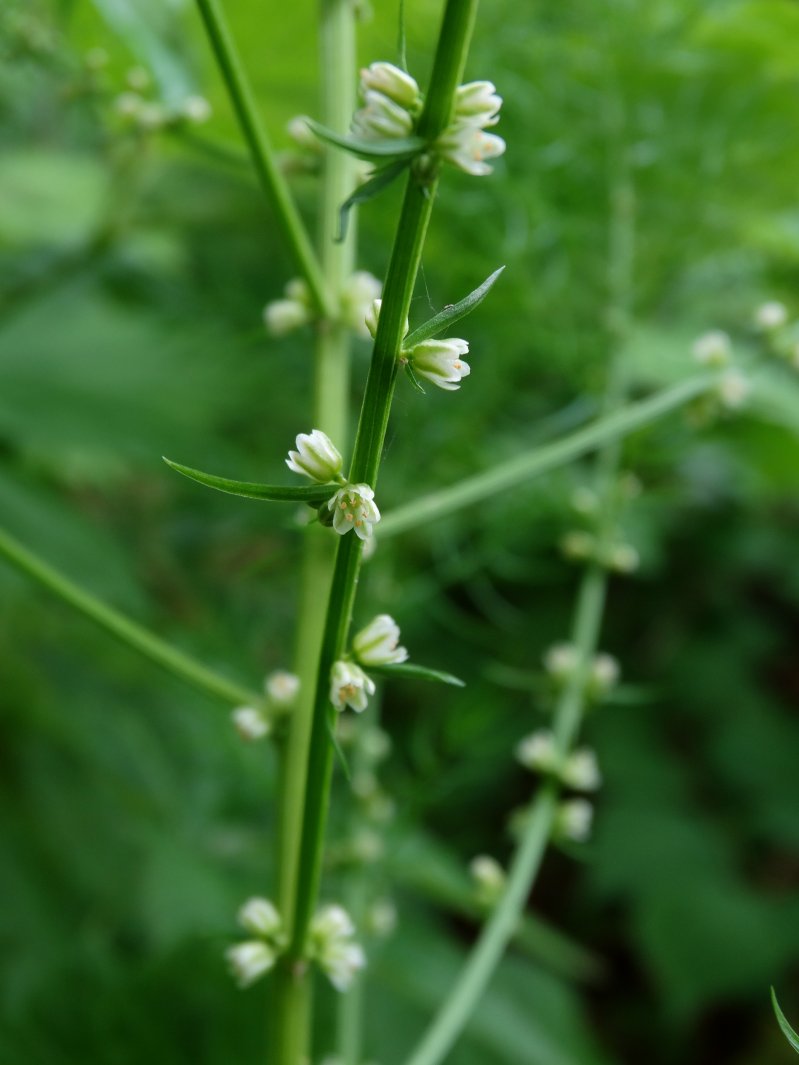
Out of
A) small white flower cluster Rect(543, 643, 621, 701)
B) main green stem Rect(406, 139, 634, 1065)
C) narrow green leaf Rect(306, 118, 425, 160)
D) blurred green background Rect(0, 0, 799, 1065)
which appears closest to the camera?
narrow green leaf Rect(306, 118, 425, 160)

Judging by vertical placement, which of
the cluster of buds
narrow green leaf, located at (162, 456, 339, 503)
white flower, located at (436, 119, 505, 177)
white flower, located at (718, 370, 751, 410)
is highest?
white flower, located at (718, 370, 751, 410)

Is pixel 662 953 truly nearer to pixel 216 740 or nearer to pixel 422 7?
pixel 216 740

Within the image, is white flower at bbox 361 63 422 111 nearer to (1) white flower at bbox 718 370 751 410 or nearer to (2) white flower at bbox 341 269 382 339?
(2) white flower at bbox 341 269 382 339

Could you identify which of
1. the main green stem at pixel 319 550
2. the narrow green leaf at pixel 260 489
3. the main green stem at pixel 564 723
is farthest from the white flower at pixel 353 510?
the main green stem at pixel 564 723

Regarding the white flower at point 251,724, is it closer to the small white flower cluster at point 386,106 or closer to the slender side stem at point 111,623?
the slender side stem at point 111,623

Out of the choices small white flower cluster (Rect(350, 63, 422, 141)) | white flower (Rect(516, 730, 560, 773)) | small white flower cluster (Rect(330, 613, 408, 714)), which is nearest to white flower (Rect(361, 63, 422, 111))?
small white flower cluster (Rect(350, 63, 422, 141))

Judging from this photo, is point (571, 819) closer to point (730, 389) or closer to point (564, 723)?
point (564, 723)

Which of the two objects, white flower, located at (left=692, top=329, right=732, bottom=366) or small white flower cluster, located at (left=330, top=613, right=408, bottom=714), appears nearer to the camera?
small white flower cluster, located at (left=330, top=613, right=408, bottom=714)

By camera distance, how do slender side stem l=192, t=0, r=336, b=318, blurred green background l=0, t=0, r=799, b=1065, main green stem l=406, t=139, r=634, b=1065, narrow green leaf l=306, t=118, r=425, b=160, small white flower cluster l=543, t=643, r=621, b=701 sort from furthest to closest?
1. blurred green background l=0, t=0, r=799, b=1065
2. small white flower cluster l=543, t=643, r=621, b=701
3. main green stem l=406, t=139, r=634, b=1065
4. slender side stem l=192, t=0, r=336, b=318
5. narrow green leaf l=306, t=118, r=425, b=160
